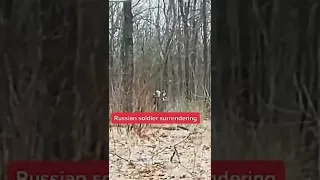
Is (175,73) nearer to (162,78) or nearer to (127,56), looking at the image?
(162,78)

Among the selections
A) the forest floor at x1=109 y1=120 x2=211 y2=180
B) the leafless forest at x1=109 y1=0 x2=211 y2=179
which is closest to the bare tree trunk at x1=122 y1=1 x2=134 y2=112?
the leafless forest at x1=109 y1=0 x2=211 y2=179

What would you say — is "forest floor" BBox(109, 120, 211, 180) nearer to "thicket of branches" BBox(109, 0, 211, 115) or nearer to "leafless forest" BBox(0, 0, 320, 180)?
"leafless forest" BBox(0, 0, 320, 180)

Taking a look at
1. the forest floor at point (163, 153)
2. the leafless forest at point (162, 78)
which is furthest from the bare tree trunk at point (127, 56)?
the forest floor at point (163, 153)

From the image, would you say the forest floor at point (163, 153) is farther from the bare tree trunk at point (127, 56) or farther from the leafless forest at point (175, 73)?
the bare tree trunk at point (127, 56)

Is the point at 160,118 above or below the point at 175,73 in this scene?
below

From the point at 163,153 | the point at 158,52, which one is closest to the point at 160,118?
the point at 163,153

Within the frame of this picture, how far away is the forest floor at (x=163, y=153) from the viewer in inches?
78.6

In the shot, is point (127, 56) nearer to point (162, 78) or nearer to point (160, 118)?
point (162, 78)

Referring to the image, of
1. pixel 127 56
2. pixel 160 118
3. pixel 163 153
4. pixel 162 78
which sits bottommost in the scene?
pixel 163 153

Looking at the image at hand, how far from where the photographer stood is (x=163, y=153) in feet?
6.59

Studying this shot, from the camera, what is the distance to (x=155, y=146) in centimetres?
201

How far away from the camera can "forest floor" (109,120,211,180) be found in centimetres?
200
